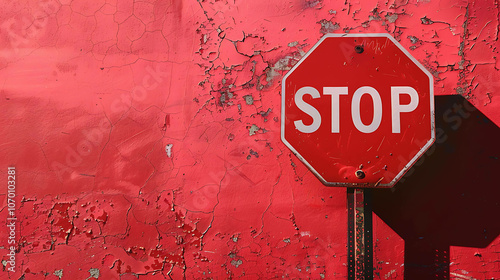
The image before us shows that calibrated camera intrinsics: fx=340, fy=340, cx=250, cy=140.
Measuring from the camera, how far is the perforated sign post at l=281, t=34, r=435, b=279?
4.93 ft

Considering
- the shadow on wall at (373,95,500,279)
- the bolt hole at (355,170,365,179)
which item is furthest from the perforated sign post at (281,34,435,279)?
the shadow on wall at (373,95,500,279)

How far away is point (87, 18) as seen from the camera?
2.43m

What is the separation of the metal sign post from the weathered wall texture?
1.79ft

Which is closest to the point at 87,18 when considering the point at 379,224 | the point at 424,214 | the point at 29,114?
the point at 29,114

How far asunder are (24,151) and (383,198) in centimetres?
242

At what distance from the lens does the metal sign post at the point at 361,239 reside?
5.04 feet

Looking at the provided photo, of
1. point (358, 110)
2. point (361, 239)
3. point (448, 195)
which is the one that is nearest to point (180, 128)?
point (358, 110)

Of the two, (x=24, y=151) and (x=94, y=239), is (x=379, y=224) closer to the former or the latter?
(x=94, y=239)

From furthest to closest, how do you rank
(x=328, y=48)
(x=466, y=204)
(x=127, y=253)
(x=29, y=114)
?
(x=29, y=114) < (x=127, y=253) < (x=466, y=204) < (x=328, y=48)

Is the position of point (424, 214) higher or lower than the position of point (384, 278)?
higher

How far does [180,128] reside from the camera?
90.4 inches

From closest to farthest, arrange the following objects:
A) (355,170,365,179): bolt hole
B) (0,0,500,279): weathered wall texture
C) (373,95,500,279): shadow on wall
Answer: (355,170,365,179): bolt hole, (373,95,500,279): shadow on wall, (0,0,500,279): weathered wall texture

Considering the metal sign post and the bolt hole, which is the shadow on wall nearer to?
the metal sign post

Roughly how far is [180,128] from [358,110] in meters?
1.22
